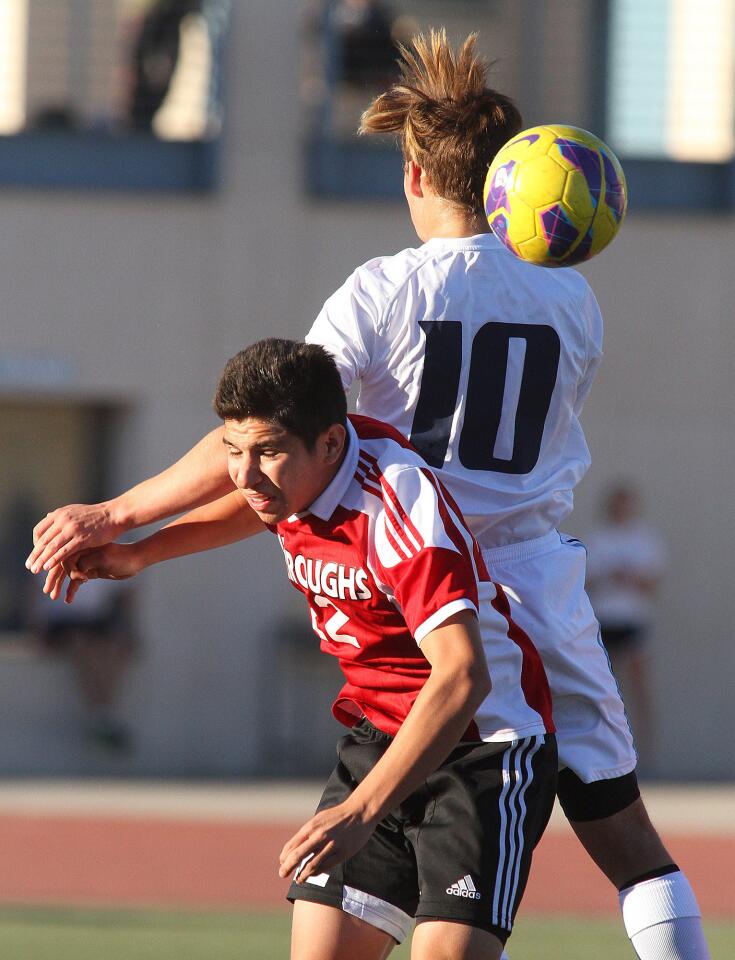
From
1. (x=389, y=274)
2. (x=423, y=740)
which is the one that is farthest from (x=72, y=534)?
(x=423, y=740)

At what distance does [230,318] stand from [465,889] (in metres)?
9.02

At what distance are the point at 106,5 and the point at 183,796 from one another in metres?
6.08

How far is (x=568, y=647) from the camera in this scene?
358 cm

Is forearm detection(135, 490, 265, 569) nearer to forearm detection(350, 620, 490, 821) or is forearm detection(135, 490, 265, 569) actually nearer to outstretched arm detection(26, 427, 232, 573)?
outstretched arm detection(26, 427, 232, 573)

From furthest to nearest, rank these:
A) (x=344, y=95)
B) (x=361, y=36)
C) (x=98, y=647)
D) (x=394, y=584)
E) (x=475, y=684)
A: (x=344, y=95), (x=361, y=36), (x=98, y=647), (x=394, y=584), (x=475, y=684)

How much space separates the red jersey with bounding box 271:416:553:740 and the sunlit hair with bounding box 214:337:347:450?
0.12 meters

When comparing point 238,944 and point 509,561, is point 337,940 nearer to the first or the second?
point 509,561

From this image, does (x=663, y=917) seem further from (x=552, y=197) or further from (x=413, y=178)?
(x=413, y=178)

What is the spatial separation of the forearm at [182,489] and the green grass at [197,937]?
315 cm

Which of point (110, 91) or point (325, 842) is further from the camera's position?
point (110, 91)

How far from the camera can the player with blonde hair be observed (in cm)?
350

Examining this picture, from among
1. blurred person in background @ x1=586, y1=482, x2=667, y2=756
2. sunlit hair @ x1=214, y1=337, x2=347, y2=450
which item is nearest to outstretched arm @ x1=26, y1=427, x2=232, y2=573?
sunlit hair @ x1=214, y1=337, x2=347, y2=450

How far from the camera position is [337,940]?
3.41 m

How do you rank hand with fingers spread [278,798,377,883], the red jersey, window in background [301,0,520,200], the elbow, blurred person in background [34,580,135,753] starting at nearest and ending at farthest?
1. hand with fingers spread [278,798,377,883]
2. the elbow
3. the red jersey
4. blurred person in background [34,580,135,753]
5. window in background [301,0,520,200]
